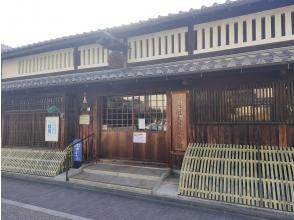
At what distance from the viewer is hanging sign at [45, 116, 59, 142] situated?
9078mm

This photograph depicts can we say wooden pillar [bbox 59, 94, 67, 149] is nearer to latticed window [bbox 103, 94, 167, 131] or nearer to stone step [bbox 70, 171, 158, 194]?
latticed window [bbox 103, 94, 167, 131]

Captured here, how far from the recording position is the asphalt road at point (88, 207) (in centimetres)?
489

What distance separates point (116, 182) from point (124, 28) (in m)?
5.40

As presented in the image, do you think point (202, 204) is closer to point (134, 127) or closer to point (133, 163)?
point (133, 163)

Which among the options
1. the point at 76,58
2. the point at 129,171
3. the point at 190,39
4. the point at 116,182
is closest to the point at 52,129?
the point at 76,58

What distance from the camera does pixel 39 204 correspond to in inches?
219

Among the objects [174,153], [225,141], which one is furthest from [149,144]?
[225,141]

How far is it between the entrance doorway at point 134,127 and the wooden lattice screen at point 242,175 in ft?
5.13

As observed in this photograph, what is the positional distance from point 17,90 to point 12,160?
2742 millimetres

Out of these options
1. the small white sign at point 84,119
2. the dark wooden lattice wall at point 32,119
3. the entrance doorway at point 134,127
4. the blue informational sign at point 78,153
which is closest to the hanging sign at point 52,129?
the dark wooden lattice wall at point 32,119

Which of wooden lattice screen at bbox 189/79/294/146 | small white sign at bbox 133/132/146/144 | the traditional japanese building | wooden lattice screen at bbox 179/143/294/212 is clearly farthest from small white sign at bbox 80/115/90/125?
wooden lattice screen at bbox 179/143/294/212

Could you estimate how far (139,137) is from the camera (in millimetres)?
8031

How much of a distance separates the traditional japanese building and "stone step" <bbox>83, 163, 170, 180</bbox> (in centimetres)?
42

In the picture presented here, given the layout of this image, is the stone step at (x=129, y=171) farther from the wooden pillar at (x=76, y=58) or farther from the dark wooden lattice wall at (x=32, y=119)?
the wooden pillar at (x=76, y=58)
